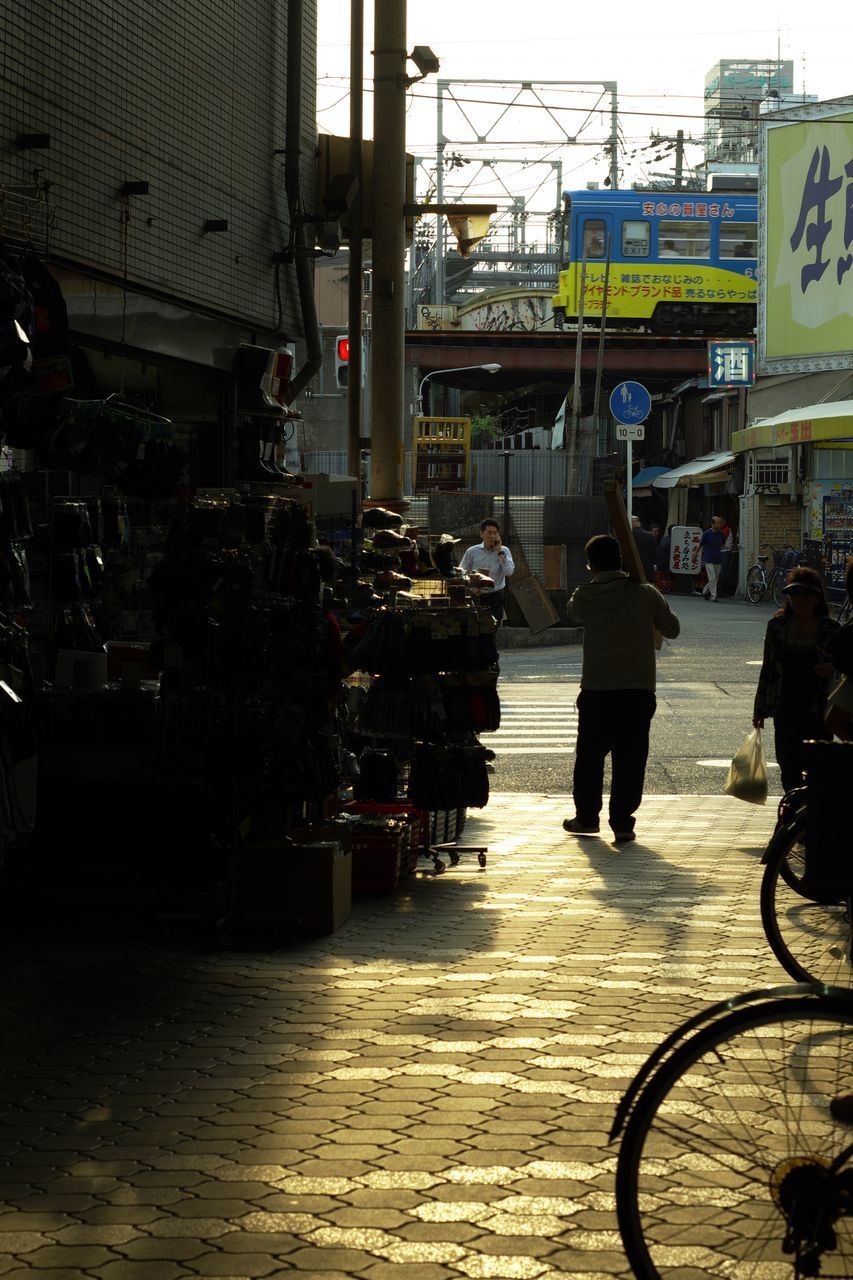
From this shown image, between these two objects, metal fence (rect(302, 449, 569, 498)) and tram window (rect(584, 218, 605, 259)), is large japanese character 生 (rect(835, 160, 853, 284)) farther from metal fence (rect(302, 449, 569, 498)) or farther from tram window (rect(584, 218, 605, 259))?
tram window (rect(584, 218, 605, 259))

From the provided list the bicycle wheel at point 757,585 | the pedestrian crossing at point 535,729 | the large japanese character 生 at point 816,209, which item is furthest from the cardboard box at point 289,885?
the large japanese character 生 at point 816,209

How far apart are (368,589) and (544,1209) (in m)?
5.19

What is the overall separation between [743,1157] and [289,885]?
4.32m

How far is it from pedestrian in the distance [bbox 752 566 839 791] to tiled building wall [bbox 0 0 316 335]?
14.2 ft

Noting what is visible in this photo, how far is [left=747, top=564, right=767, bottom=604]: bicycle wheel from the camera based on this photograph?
1435 inches

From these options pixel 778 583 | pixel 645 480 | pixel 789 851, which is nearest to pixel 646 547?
pixel 778 583

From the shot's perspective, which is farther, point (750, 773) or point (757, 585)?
point (757, 585)

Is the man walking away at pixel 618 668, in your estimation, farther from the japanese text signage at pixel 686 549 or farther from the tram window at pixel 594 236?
the tram window at pixel 594 236

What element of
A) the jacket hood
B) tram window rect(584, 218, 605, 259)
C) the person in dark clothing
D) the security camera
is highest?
tram window rect(584, 218, 605, 259)

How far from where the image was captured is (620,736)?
1102 centimetres

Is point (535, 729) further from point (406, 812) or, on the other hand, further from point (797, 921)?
point (797, 921)

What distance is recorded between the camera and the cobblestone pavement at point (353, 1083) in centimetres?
398

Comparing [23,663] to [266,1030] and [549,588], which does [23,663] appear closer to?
[266,1030]

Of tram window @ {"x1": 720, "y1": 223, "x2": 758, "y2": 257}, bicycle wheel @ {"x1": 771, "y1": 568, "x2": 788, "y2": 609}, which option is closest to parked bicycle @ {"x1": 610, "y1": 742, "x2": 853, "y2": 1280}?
bicycle wheel @ {"x1": 771, "y1": 568, "x2": 788, "y2": 609}
